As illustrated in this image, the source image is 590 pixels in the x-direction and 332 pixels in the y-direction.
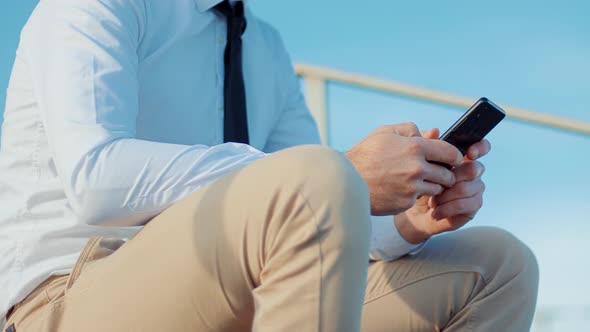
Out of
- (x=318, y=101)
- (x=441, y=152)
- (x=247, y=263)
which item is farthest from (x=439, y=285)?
(x=318, y=101)

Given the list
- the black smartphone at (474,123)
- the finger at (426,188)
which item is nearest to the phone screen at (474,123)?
the black smartphone at (474,123)

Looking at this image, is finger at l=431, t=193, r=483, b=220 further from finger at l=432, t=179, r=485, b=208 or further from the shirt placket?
the shirt placket

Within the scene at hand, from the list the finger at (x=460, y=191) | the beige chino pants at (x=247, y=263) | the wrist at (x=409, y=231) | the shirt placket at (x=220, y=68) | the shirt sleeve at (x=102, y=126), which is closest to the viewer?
the beige chino pants at (x=247, y=263)

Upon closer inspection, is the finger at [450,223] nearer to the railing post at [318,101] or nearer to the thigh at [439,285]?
the thigh at [439,285]

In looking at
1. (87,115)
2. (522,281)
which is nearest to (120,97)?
(87,115)

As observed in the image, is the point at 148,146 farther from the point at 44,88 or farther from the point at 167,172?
the point at 44,88

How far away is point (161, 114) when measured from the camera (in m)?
1.64

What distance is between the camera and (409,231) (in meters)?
1.58

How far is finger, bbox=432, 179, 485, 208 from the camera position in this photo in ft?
4.83

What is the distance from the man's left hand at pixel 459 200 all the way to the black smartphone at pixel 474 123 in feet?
0.09

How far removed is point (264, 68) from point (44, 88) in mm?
765

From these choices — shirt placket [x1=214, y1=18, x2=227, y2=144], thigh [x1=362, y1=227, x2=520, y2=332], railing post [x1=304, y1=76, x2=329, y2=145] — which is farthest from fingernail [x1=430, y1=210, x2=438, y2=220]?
railing post [x1=304, y1=76, x2=329, y2=145]

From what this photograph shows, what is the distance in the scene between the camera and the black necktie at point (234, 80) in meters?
1.78

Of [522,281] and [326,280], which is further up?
[326,280]
